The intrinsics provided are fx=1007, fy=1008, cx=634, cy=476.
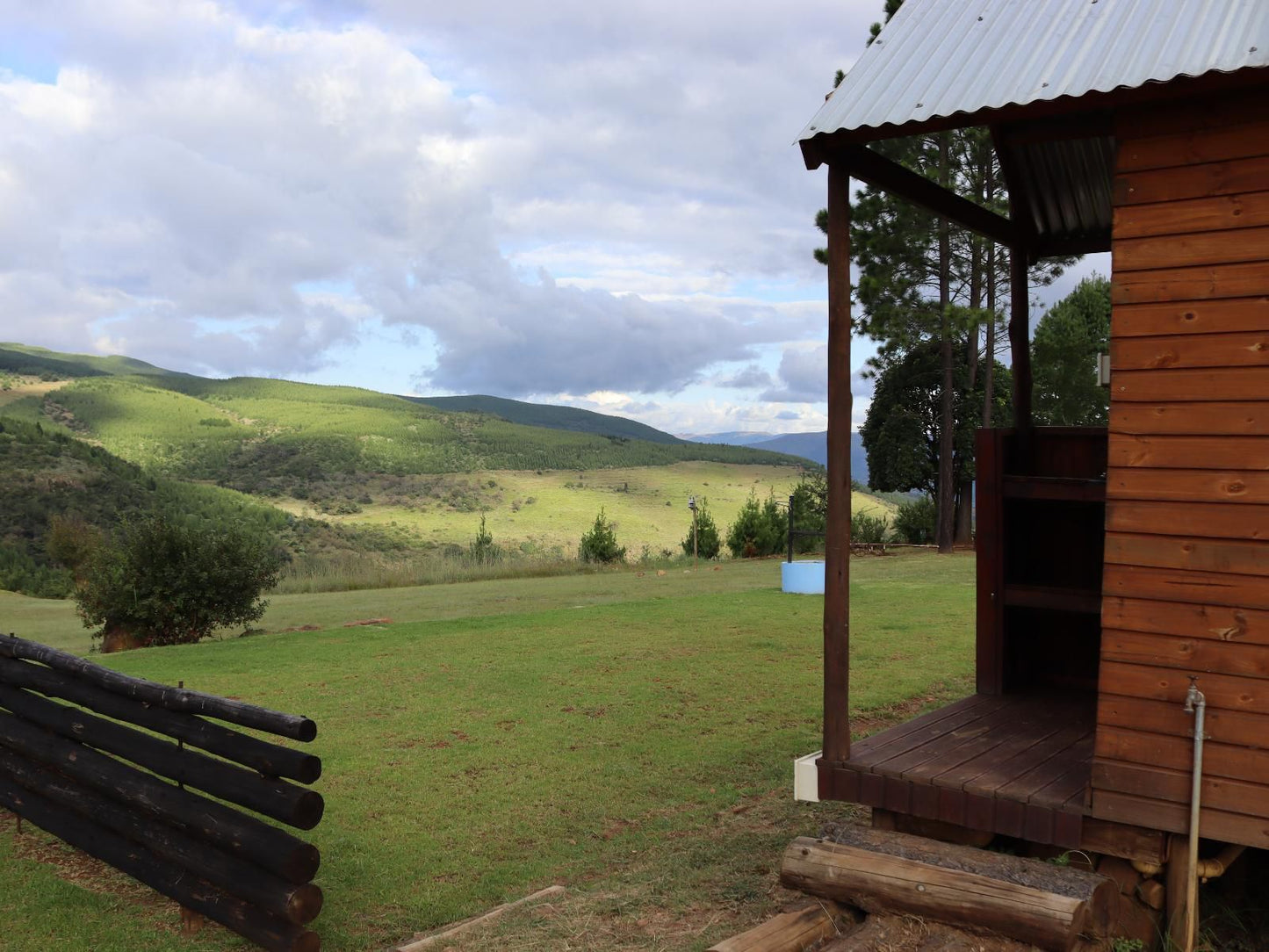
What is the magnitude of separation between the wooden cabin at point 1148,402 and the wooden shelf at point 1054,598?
3.61 ft

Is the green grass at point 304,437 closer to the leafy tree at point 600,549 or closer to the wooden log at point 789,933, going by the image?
the leafy tree at point 600,549

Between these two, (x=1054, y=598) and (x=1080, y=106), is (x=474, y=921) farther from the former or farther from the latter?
(x=1080, y=106)

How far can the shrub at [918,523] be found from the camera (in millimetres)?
28344

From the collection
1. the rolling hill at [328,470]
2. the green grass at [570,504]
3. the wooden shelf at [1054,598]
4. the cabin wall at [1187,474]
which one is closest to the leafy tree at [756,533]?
the rolling hill at [328,470]

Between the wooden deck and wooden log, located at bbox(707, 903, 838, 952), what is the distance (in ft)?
1.92

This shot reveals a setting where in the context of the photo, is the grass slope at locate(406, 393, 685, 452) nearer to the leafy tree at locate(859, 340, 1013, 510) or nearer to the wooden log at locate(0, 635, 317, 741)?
the leafy tree at locate(859, 340, 1013, 510)

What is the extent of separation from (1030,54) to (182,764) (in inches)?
203

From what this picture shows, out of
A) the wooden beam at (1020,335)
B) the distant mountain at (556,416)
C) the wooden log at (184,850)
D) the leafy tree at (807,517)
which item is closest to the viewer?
the wooden log at (184,850)

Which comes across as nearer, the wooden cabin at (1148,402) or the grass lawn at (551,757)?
the wooden cabin at (1148,402)

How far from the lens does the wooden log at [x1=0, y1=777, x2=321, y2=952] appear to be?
15.0 feet

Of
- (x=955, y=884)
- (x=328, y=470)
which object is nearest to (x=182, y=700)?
(x=955, y=884)

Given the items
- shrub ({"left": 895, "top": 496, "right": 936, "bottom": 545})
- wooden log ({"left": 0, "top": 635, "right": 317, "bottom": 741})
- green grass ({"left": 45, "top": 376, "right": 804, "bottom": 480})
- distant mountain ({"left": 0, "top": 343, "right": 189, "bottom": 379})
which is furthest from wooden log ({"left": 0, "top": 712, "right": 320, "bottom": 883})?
distant mountain ({"left": 0, "top": 343, "right": 189, "bottom": 379})

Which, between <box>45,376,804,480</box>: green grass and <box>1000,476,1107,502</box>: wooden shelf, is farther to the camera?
<box>45,376,804,480</box>: green grass

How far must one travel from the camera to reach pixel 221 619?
1418cm
